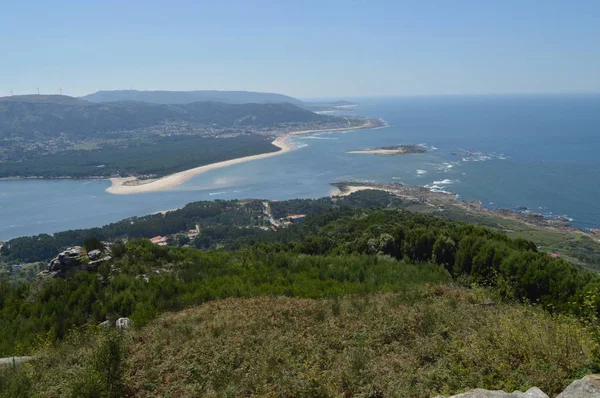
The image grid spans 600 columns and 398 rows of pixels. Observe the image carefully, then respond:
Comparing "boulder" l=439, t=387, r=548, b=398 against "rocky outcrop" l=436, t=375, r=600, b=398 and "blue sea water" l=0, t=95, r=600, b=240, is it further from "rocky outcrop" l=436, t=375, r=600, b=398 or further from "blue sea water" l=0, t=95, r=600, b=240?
"blue sea water" l=0, t=95, r=600, b=240

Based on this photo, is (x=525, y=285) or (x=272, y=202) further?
(x=272, y=202)

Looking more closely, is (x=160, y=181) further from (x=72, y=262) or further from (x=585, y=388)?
(x=585, y=388)

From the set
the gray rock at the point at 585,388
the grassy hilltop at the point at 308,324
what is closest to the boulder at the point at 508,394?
the gray rock at the point at 585,388

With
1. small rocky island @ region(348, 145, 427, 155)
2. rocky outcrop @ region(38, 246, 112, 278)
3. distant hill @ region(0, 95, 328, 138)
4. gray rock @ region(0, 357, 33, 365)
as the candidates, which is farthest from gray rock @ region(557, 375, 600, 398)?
distant hill @ region(0, 95, 328, 138)

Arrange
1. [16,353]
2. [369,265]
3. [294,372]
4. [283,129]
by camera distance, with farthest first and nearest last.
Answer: [283,129]
[369,265]
[16,353]
[294,372]

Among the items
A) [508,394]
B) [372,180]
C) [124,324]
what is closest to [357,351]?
[508,394]

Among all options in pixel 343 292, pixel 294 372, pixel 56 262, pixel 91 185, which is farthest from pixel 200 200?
pixel 294 372

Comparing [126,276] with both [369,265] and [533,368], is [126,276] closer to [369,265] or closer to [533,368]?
[369,265]

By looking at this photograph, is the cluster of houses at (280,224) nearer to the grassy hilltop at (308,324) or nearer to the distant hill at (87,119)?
the grassy hilltop at (308,324)
